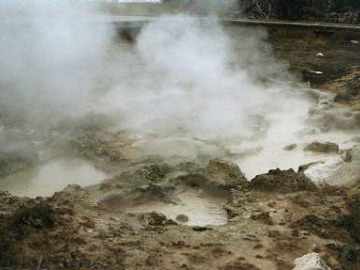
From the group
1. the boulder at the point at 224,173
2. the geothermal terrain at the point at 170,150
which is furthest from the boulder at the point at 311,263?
the boulder at the point at 224,173

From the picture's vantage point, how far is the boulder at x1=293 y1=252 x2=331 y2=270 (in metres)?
3.35

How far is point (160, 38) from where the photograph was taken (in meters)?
9.98

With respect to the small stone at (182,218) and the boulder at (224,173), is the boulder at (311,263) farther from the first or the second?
the boulder at (224,173)

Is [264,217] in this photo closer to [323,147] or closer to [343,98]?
[323,147]

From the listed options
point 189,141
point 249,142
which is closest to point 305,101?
point 249,142

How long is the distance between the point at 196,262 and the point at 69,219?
108cm

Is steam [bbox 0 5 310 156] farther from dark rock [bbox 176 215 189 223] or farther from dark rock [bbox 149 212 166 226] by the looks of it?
dark rock [bbox 149 212 166 226]

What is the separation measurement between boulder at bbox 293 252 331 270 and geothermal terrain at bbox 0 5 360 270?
0.5 inches

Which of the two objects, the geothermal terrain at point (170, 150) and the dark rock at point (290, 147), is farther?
the dark rock at point (290, 147)

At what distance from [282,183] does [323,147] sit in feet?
4.54

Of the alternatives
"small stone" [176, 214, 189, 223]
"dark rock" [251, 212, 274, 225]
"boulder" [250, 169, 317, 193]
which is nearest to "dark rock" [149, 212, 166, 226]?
"small stone" [176, 214, 189, 223]

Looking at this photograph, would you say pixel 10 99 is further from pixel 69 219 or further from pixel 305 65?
pixel 305 65

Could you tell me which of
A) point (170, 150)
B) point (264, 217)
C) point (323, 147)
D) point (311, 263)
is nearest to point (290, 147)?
point (323, 147)

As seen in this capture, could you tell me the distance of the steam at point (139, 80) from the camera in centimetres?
668
